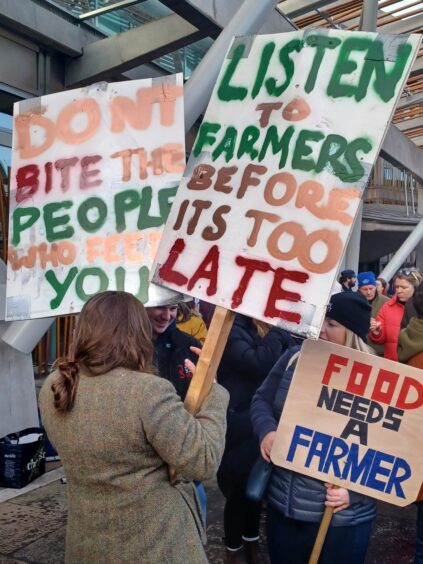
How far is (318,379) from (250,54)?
4.10 feet

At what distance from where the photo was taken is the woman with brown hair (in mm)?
1680

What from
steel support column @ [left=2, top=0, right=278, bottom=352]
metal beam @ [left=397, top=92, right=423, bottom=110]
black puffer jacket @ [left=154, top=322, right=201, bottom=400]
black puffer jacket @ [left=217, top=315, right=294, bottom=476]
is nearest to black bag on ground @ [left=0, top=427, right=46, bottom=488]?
steel support column @ [left=2, top=0, right=278, bottom=352]

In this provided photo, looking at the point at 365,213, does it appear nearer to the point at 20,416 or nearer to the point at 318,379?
the point at 20,416

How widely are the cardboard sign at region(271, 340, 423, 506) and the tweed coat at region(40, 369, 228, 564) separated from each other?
71 centimetres

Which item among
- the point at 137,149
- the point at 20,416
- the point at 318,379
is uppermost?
the point at 137,149

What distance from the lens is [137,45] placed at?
6.45 metres

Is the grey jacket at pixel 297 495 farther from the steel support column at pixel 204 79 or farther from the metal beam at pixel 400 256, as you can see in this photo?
the metal beam at pixel 400 256

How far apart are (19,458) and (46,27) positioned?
405cm

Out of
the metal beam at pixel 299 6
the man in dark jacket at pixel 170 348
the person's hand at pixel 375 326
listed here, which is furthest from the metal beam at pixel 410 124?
the man in dark jacket at pixel 170 348

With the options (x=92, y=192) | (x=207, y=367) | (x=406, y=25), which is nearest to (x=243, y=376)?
(x=92, y=192)

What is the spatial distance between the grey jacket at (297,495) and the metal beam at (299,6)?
333 inches

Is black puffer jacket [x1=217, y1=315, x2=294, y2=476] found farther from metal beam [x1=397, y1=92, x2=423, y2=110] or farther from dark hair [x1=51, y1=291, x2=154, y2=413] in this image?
metal beam [x1=397, y1=92, x2=423, y2=110]

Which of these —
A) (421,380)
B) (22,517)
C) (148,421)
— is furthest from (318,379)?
(22,517)

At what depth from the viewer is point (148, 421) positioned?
1.66 metres
